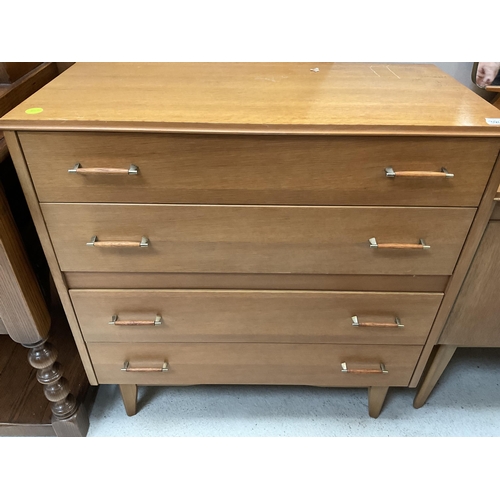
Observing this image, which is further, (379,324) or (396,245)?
(379,324)

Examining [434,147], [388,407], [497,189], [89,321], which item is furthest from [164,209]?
[388,407]

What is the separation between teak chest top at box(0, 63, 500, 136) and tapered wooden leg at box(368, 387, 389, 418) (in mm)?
756

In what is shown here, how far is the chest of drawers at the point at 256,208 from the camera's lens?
739 mm

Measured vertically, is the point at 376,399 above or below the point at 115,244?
below

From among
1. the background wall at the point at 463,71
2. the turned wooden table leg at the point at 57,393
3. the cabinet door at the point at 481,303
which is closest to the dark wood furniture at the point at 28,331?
the turned wooden table leg at the point at 57,393

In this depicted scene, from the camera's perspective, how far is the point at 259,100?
810 millimetres

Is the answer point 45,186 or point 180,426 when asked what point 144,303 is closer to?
point 45,186

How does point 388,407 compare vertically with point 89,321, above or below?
below

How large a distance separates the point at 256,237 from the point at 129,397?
67 cm

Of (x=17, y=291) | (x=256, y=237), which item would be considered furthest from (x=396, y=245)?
(x=17, y=291)

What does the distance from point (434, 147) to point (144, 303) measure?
692 mm

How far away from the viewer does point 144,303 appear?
→ 0.95 meters

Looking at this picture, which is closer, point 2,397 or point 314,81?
point 314,81

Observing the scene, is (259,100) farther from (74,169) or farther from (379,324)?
(379,324)
